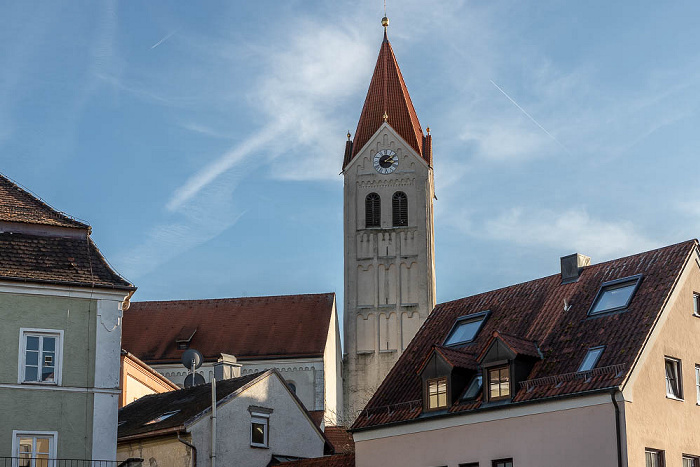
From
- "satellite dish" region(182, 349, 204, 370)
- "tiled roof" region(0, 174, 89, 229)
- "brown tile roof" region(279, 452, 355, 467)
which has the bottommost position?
"brown tile roof" region(279, 452, 355, 467)

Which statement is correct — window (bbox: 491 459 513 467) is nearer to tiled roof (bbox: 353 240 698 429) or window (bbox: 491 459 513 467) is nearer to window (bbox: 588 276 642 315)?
tiled roof (bbox: 353 240 698 429)

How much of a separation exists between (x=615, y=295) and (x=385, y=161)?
57.9m

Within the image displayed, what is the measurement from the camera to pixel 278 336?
72812 mm

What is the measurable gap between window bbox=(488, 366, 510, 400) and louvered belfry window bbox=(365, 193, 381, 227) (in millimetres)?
55728

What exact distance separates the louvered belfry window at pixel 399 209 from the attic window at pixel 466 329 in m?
50.5

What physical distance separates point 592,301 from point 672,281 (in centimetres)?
249

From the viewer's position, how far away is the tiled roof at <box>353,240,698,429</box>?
2755cm

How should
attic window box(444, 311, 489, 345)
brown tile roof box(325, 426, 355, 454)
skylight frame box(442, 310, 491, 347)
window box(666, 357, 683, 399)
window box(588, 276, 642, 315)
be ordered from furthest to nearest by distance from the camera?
brown tile roof box(325, 426, 355, 454) → attic window box(444, 311, 489, 345) → skylight frame box(442, 310, 491, 347) → window box(588, 276, 642, 315) → window box(666, 357, 683, 399)

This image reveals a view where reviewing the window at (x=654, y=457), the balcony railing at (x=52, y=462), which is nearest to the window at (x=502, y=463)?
the window at (x=654, y=457)

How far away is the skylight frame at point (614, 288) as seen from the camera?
1145 inches

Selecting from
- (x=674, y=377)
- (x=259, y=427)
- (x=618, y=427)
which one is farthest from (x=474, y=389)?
(x=259, y=427)

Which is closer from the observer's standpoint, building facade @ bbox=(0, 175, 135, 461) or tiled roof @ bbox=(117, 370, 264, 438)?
building facade @ bbox=(0, 175, 135, 461)

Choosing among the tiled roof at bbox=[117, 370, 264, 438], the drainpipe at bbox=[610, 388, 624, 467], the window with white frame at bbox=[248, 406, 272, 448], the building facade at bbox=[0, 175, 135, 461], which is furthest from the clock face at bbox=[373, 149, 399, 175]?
the drainpipe at bbox=[610, 388, 624, 467]

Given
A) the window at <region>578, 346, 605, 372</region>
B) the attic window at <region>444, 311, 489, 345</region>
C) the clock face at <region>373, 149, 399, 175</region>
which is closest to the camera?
the window at <region>578, 346, 605, 372</region>
